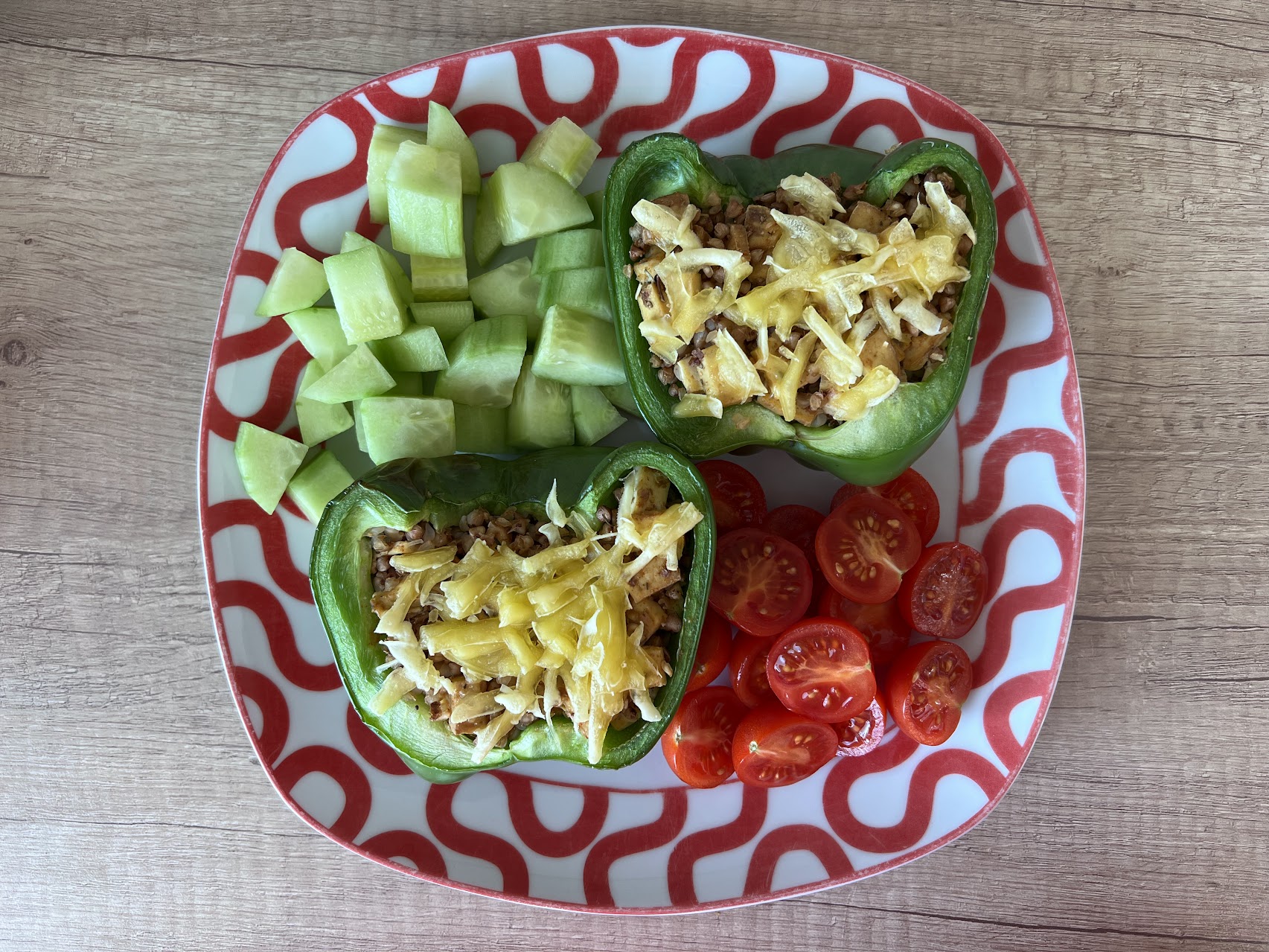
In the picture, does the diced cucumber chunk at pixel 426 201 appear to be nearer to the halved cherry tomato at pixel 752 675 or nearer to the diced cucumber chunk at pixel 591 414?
the diced cucumber chunk at pixel 591 414

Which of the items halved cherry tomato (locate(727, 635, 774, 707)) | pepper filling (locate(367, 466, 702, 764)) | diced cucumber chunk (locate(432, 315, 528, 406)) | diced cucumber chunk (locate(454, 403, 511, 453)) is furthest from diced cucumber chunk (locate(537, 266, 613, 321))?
halved cherry tomato (locate(727, 635, 774, 707))

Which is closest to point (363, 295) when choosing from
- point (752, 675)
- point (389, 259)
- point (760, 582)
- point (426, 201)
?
point (389, 259)

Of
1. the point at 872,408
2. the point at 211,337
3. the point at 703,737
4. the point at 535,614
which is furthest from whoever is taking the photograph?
the point at 211,337

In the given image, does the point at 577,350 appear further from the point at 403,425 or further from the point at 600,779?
the point at 600,779

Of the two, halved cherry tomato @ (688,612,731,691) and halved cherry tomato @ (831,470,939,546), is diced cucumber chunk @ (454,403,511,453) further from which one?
halved cherry tomato @ (831,470,939,546)

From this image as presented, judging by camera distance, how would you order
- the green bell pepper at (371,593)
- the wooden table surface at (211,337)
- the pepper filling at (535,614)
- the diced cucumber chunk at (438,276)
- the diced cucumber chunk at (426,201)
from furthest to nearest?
the wooden table surface at (211,337) < the diced cucumber chunk at (438,276) < the diced cucumber chunk at (426,201) < the green bell pepper at (371,593) < the pepper filling at (535,614)

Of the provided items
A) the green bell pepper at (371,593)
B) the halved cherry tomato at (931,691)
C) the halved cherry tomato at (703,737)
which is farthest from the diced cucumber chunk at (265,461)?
the halved cherry tomato at (931,691)
